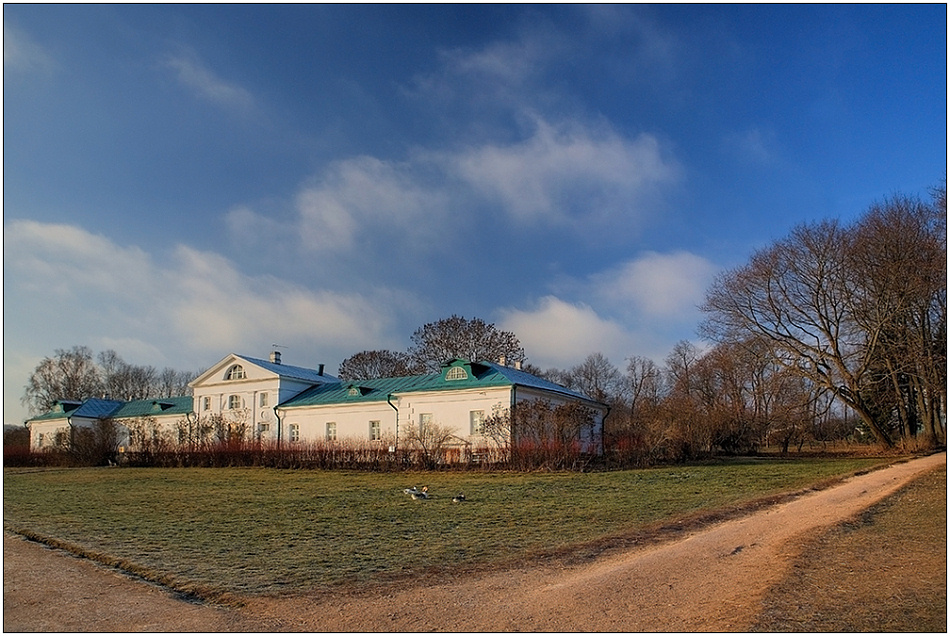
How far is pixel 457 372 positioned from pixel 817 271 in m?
17.8

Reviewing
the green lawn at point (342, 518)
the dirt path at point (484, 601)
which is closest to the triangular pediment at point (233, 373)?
the green lawn at point (342, 518)

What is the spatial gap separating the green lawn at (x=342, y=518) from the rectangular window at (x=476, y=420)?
7.97m

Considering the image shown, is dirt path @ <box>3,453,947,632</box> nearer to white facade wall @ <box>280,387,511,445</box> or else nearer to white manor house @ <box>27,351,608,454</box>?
white manor house @ <box>27,351,608,454</box>

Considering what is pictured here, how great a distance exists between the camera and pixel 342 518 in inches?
504

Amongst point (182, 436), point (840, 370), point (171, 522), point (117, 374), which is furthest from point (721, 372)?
point (117, 374)

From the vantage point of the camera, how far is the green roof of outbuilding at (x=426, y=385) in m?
32.2

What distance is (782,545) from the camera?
8.77m

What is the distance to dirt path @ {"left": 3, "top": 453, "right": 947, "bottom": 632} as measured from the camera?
589 cm

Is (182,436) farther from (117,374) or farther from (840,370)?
(117,374)

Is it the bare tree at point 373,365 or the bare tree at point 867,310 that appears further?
the bare tree at point 373,365

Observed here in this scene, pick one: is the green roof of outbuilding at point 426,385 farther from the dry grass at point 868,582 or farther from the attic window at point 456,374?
the dry grass at point 868,582

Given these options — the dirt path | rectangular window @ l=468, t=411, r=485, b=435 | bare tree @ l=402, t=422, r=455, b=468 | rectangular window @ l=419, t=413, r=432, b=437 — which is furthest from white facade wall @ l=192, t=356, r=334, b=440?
the dirt path

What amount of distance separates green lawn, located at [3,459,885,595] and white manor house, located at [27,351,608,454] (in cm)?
838

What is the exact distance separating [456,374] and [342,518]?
20870mm
